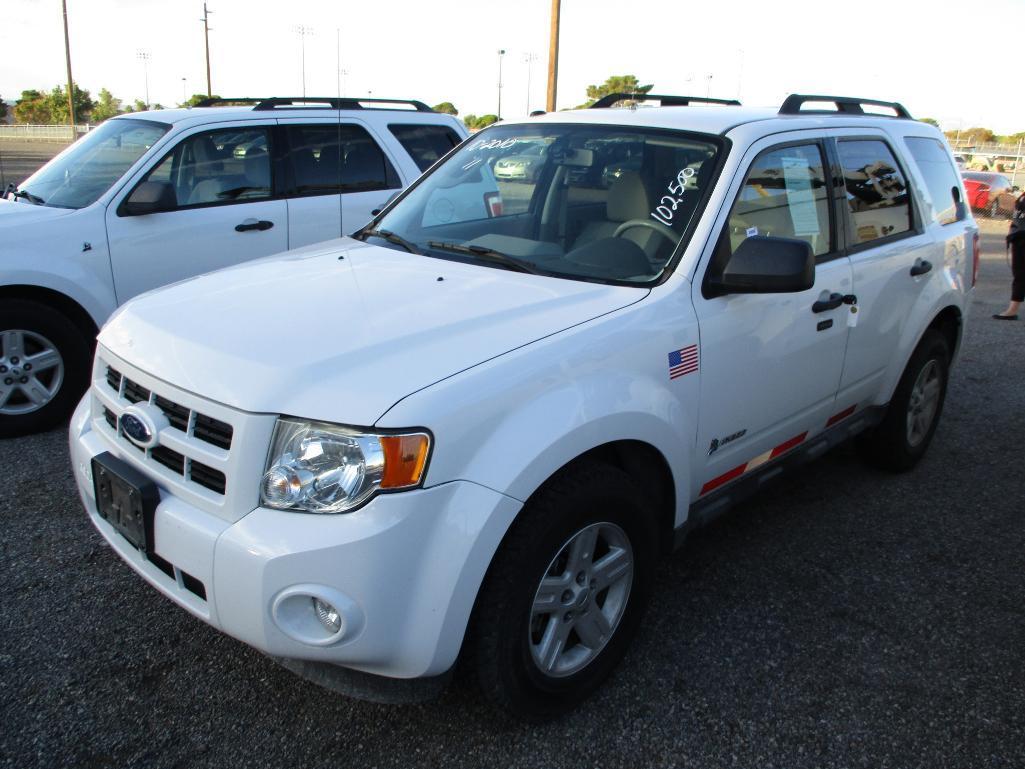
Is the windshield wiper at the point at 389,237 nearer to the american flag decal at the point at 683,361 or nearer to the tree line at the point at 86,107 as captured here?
the american flag decal at the point at 683,361

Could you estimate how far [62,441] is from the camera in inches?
190

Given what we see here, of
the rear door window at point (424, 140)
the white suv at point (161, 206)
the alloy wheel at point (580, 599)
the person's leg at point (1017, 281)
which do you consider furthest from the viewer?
the person's leg at point (1017, 281)

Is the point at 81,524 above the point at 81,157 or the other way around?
the other way around

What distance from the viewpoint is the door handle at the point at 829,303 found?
3.39 meters

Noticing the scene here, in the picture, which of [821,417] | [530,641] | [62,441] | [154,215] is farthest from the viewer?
[154,215]

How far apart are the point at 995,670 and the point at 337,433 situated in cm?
247

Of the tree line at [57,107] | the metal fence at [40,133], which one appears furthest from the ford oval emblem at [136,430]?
the tree line at [57,107]

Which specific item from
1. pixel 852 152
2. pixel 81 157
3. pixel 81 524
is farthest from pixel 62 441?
pixel 852 152

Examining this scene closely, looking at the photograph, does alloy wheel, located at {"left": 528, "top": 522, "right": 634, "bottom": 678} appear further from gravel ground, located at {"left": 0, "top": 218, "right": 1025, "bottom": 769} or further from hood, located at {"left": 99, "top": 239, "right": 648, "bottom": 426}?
hood, located at {"left": 99, "top": 239, "right": 648, "bottom": 426}

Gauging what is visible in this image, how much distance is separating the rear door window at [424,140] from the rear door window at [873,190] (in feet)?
10.8

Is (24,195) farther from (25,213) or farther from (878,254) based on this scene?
(878,254)

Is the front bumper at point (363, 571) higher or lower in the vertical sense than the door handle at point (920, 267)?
lower

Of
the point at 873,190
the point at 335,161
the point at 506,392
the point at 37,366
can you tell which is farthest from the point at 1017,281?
the point at 37,366

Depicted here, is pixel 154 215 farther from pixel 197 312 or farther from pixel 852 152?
pixel 852 152
